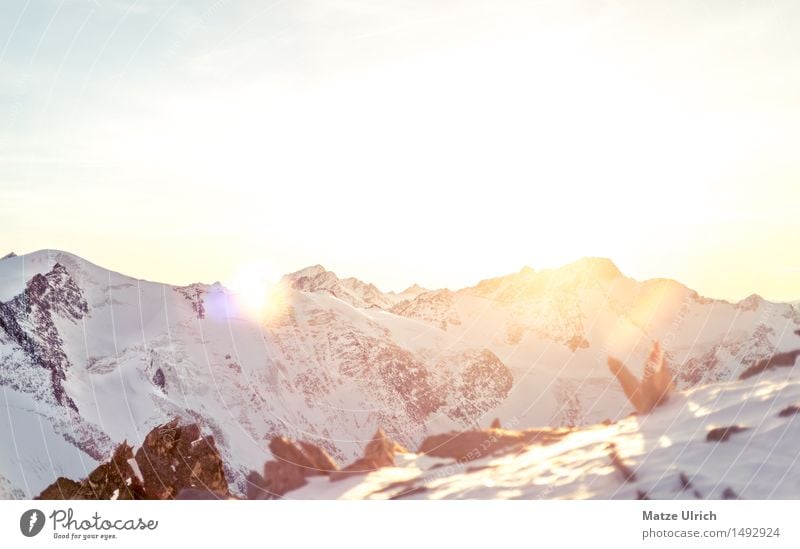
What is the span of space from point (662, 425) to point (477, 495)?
8.56 m

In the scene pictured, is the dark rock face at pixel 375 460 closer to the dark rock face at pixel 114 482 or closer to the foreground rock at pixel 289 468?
the foreground rock at pixel 289 468

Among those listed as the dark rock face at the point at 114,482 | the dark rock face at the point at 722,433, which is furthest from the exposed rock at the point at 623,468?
the dark rock face at the point at 114,482

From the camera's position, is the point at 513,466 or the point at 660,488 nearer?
the point at 660,488

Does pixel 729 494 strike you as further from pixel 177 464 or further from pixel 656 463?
pixel 177 464

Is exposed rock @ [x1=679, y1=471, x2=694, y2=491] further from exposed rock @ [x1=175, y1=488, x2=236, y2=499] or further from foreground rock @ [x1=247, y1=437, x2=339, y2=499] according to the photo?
exposed rock @ [x1=175, y1=488, x2=236, y2=499]

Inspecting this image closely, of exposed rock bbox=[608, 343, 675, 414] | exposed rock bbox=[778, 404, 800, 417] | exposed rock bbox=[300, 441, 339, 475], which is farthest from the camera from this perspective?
exposed rock bbox=[300, 441, 339, 475]

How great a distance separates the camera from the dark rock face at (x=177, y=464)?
123ft

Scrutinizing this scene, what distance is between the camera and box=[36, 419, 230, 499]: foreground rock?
37062mm

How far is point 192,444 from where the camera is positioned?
42.2 m
